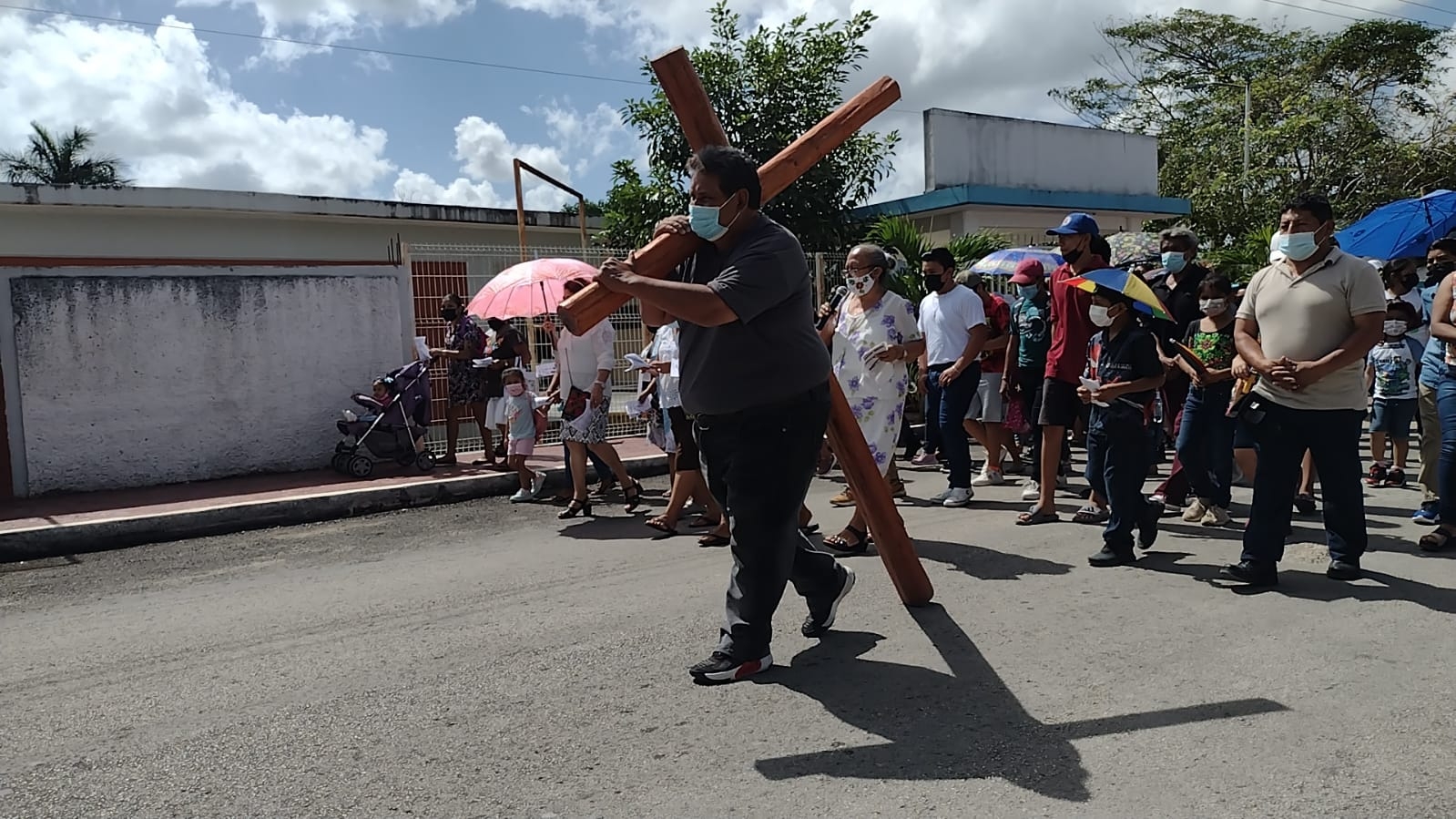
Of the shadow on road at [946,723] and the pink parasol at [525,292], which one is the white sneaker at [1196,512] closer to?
the shadow on road at [946,723]

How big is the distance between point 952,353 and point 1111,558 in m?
2.68

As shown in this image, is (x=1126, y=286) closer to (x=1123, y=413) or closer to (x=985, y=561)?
(x=1123, y=413)

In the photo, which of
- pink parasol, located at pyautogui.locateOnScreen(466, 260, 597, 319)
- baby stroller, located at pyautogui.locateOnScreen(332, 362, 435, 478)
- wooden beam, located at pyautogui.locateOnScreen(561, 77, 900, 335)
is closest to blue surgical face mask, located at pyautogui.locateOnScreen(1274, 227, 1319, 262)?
wooden beam, located at pyautogui.locateOnScreen(561, 77, 900, 335)

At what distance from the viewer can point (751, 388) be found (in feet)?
12.4

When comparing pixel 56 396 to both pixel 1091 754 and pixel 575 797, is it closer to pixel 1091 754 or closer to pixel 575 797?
pixel 575 797

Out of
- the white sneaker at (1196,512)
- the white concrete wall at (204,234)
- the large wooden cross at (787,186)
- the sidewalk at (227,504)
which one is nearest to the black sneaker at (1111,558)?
the large wooden cross at (787,186)

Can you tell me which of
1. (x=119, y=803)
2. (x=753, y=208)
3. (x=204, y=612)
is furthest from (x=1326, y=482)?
A: (x=204, y=612)

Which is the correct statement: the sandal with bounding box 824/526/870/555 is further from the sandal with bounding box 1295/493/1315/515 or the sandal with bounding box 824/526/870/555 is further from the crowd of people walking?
the sandal with bounding box 1295/493/1315/515

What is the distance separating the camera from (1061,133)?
1792 cm

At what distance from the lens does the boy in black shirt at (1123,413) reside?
552cm

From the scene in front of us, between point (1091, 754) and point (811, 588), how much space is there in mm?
1413

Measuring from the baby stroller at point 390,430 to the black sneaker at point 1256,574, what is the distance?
7.01m

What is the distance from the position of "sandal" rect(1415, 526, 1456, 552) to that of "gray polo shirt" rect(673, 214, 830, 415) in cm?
375

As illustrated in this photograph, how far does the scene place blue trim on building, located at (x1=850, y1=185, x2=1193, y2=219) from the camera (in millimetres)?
15742
